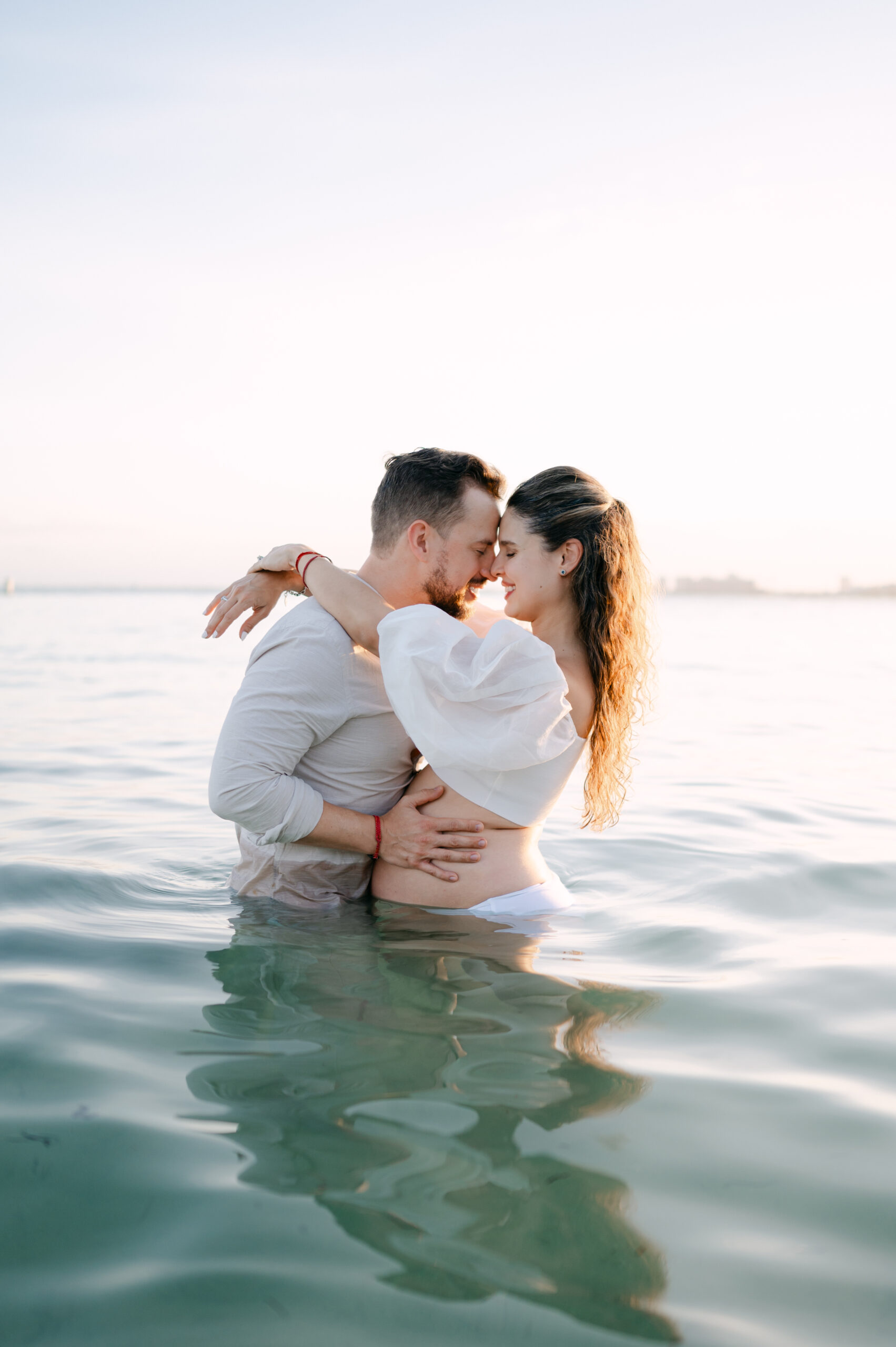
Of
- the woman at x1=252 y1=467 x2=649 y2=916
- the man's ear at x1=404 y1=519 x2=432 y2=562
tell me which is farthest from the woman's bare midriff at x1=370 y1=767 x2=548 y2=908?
the man's ear at x1=404 y1=519 x2=432 y2=562

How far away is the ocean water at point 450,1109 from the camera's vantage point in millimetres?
1764

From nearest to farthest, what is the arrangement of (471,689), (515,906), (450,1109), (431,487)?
1. (450,1109)
2. (471,689)
3. (431,487)
4. (515,906)

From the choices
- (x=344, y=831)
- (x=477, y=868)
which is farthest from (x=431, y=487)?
(x=477, y=868)

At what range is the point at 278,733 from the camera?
3686 millimetres

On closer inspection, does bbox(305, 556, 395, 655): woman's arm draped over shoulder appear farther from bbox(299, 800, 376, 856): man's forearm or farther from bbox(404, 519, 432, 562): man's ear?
bbox(299, 800, 376, 856): man's forearm

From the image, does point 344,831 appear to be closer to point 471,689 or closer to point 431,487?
point 471,689

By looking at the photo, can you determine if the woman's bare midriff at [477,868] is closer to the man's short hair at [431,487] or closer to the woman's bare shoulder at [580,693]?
the woman's bare shoulder at [580,693]

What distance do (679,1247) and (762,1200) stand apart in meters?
0.27

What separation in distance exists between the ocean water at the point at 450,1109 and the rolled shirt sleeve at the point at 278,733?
1.58 feet

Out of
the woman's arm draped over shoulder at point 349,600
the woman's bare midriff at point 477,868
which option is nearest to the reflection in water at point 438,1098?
the woman's bare midriff at point 477,868

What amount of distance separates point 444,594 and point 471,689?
68 cm

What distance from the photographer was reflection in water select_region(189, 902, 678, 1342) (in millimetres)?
1844

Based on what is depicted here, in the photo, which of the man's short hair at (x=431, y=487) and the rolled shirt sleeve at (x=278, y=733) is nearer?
the rolled shirt sleeve at (x=278, y=733)

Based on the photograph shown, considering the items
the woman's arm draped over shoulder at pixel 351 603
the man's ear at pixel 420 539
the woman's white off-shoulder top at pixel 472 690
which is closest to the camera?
the woman's white off-shoulder top at pixel 472 690
